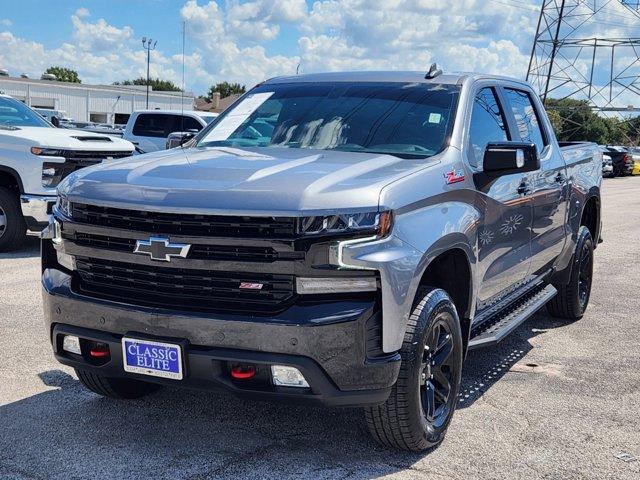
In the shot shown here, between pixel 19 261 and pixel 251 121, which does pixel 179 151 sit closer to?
pixel 251 121

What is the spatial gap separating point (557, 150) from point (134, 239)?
3.84 metres

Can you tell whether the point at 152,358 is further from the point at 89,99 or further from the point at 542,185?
the point at 89,99

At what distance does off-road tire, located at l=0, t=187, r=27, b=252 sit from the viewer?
9.57 meters

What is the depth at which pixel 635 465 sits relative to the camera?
3.97m

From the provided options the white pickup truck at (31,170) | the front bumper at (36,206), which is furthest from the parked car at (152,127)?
the front bumper at (36,206)

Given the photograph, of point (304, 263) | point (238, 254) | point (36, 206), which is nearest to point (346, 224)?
point (304, 263)

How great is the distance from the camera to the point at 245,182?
11.8ft

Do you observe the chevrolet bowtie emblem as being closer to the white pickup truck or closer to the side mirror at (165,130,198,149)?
the side mirror at (165,130,198,149)

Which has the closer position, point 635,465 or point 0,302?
point 635,465

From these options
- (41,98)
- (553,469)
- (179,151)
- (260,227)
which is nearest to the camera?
(260,227)

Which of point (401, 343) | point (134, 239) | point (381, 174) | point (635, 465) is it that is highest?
point (381, 174)

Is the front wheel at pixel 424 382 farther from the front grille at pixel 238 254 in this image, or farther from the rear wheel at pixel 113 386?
the rear wheel at pixel 113 386

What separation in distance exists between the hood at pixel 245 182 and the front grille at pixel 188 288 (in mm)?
291

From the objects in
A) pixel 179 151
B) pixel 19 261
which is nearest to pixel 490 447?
pixel 179 151
